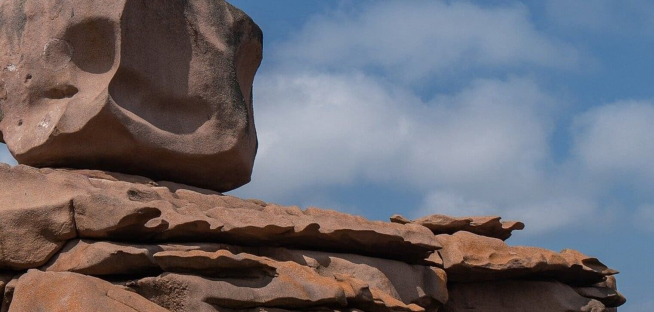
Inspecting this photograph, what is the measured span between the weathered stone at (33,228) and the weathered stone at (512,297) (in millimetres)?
4278

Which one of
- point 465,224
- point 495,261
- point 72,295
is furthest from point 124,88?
point 495,261

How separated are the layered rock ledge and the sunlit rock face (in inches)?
13.7

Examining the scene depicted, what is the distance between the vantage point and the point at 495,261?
10.2m

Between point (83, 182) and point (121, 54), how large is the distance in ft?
5.17

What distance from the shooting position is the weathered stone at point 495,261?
1015 centimetres

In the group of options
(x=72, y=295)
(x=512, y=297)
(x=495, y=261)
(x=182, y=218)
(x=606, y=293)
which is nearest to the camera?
(x=72, y=295)

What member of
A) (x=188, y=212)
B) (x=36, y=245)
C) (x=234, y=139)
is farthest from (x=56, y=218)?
(x=234, y=139)

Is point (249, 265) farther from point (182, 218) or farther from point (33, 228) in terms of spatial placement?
point (33, 228)

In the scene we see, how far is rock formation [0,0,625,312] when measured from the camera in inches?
295

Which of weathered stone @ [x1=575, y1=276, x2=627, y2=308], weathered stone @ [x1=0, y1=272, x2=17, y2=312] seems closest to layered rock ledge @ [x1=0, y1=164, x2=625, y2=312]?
weathered stone @ [x1=0, y1=272, x2=17, y2=312]

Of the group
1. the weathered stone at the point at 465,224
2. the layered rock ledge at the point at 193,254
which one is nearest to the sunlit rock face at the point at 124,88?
the layered rock ledge at the point at 193,254

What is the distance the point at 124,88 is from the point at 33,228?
215cm

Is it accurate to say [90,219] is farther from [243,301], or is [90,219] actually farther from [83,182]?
[243,301]

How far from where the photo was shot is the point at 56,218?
25.4 feet
